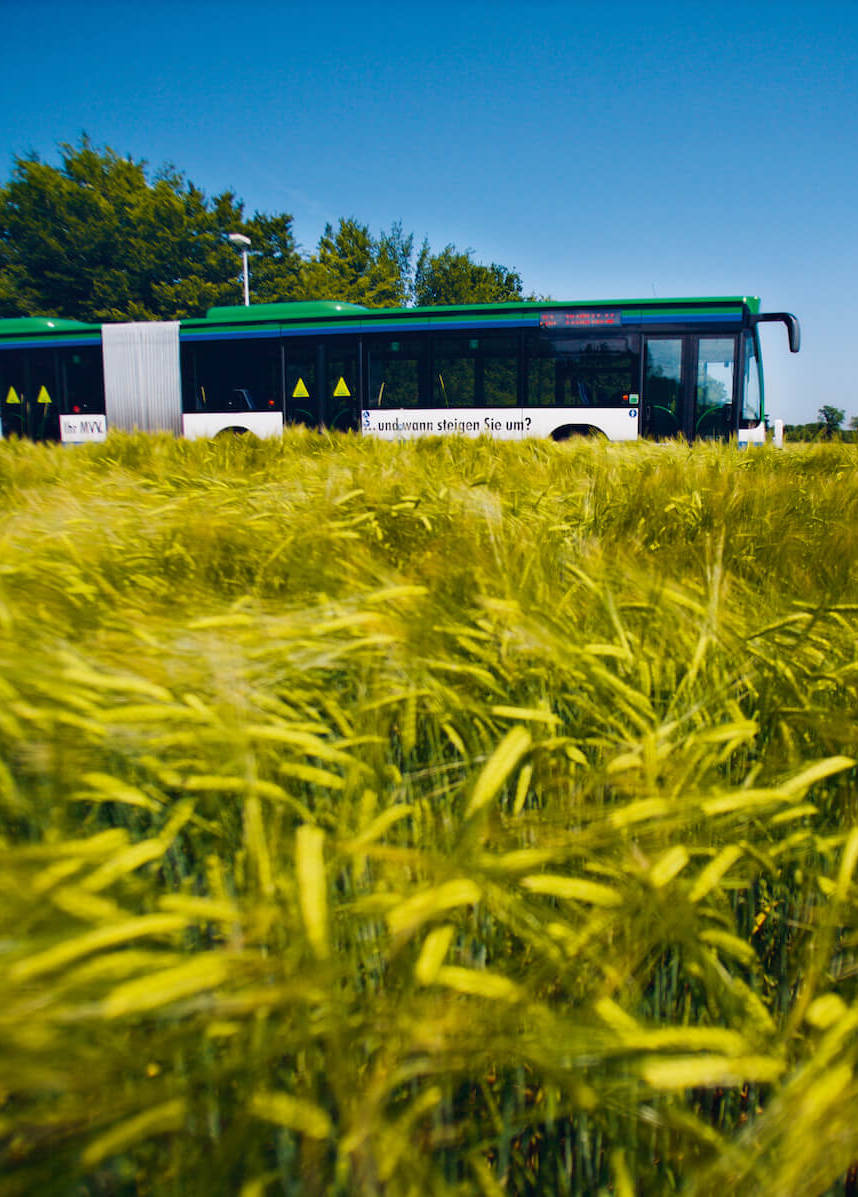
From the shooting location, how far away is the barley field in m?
0.51

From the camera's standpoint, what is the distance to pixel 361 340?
1288 centimetres

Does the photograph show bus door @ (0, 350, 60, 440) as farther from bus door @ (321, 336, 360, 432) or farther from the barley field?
the barley field

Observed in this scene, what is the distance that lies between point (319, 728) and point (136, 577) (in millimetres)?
770

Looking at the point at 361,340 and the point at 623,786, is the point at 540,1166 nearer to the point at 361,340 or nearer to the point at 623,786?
the point at 623,786

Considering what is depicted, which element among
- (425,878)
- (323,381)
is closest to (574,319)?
(323,381)

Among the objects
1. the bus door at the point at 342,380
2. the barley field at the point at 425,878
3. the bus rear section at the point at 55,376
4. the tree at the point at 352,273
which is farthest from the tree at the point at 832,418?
the tree at the point at 352,273

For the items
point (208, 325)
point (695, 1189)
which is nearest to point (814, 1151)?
point (695, 1189)

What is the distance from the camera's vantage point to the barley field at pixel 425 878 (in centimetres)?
51

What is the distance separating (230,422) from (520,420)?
18.5 feet

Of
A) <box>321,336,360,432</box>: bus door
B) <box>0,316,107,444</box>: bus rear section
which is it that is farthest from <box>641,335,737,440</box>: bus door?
<box>0,316,107,444</box>: bus rear section

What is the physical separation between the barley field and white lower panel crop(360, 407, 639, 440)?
11143 millimetres

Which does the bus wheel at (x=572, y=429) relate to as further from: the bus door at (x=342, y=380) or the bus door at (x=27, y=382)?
the bus door at (x=27, y=382)

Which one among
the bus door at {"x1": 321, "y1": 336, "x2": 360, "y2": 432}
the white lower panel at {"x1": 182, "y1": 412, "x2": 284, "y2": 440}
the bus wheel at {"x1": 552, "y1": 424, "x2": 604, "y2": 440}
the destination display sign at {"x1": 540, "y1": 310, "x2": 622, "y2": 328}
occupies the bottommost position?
the bus wheel at {"x1": 552, "y1": 424, "x2": 604, "y2": 440}

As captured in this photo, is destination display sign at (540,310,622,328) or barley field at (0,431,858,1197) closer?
barley field at (0,431,858,1197)
